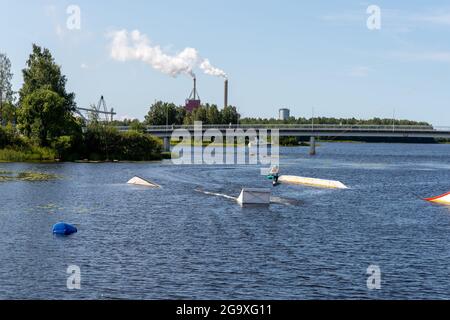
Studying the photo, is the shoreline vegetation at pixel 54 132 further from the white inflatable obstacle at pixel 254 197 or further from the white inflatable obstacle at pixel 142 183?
the white inflatable obstacle at pixel 254 197

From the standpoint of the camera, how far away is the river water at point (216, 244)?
49.2 m

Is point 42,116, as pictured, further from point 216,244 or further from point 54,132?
point 216,244

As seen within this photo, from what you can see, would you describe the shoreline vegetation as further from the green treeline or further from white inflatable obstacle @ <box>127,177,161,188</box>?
white inflatable obstacle @ <box>127,177,161,188</box>

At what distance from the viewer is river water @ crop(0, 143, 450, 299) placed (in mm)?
49219

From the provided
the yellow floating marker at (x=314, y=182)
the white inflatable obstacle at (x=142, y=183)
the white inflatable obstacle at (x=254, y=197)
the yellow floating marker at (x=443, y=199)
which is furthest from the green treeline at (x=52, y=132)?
the yellow floating marker at (x=443, y=199)

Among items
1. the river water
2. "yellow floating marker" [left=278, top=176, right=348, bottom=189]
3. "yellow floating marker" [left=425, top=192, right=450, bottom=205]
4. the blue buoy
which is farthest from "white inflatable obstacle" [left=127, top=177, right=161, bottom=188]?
the blue buoy

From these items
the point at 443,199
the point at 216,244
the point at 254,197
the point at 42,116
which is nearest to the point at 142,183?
the point at 254,197

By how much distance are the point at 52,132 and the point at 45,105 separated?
799 centimetres

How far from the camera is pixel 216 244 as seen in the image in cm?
6475

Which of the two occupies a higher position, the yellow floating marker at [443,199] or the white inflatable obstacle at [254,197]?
the white inflatable obstacle at [254,197]

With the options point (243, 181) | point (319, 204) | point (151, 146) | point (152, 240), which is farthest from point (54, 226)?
point (151, 146)

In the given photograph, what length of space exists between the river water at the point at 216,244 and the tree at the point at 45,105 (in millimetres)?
56416
